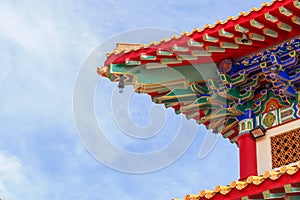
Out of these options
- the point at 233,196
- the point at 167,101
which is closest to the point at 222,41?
the point at 167,101

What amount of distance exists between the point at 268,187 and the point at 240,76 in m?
3.03

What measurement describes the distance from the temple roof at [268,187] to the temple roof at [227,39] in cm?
242

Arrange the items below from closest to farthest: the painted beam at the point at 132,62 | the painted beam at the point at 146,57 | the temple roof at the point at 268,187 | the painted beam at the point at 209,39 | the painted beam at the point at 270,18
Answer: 1. the temple roof at the point at 268,187
2. the painted beam at the point at 270,18
3. the painted beam at the point at 209,39
4. the painted beam at the point at 146,57
5. the painted beam at the point at 132,62

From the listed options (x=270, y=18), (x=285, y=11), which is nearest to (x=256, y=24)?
(x=270, y=18)

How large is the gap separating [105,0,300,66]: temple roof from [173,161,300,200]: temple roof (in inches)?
95.2

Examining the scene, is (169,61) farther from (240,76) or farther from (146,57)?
(240,76)

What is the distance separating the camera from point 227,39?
9.03m

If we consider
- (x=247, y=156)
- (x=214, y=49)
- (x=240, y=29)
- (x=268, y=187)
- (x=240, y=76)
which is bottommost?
(x=268, y=187)

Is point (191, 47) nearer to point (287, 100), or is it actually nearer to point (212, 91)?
point (212, 91)

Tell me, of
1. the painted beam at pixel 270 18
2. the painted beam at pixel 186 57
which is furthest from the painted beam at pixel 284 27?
the painted beam at pixel 186 57

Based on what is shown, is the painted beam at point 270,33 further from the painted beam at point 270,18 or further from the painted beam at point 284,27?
the painted beam at point 270,18

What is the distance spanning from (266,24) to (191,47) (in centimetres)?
126

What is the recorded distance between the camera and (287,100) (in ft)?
30.0

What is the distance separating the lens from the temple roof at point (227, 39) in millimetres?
8344
